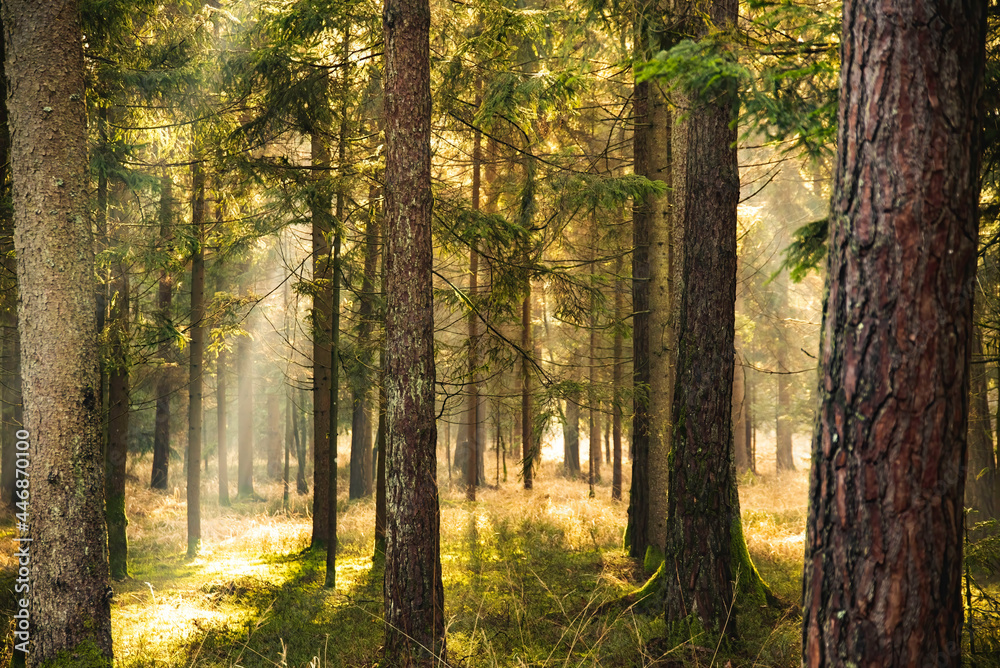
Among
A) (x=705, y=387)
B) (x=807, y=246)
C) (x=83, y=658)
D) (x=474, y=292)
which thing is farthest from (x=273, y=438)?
(x=807, y=246)

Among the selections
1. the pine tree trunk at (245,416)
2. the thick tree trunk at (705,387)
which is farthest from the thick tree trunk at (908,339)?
the pine tree trunk at (245,416)

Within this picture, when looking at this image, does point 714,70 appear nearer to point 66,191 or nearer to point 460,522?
point 66,191

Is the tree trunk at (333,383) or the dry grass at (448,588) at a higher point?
the tree trunk at (333,383)

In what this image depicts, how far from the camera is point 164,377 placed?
1759cm

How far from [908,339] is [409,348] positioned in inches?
175

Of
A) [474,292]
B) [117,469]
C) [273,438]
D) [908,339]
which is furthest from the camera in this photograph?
[273,438]

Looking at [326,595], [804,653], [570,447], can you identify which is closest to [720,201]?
[804,653]

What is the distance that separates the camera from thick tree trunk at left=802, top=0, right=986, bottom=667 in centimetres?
247

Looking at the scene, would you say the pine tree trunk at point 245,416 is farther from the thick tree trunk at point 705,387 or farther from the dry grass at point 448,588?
the thick tree trunk at point 705,387

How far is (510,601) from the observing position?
771cm

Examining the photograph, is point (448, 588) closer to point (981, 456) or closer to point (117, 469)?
point (117, 469)

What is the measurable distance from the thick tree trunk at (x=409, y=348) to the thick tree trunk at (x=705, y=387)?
2520 millimetres

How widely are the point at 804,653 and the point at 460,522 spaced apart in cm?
1075

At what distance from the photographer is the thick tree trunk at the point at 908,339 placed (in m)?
2.47
